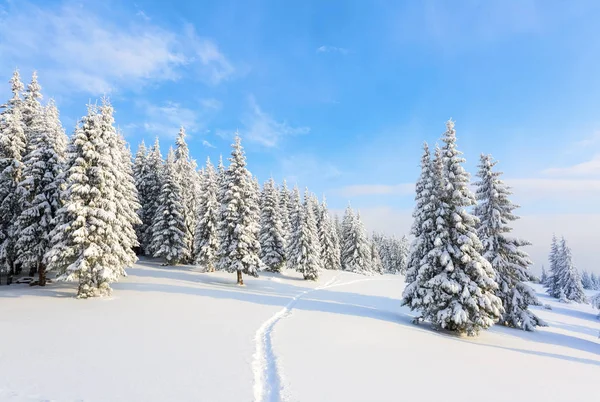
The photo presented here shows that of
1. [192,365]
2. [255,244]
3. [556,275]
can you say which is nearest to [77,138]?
[255,244]

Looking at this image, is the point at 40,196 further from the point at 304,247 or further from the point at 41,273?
the point at 304,247

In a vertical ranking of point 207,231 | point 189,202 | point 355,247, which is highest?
point 189,202

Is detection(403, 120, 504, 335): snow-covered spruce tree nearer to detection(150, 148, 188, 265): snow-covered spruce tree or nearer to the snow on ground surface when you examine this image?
the snow on ground surface

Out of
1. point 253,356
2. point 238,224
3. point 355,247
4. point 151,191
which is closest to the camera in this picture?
point 253,356

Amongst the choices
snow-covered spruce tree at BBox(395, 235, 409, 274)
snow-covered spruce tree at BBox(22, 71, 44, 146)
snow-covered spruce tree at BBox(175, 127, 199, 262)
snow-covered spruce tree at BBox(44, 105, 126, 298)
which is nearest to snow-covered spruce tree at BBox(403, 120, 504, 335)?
snow-covered spruce tree at BBox(44, 105, 126, 298)

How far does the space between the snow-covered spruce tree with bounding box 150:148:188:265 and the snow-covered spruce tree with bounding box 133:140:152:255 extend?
280 inches

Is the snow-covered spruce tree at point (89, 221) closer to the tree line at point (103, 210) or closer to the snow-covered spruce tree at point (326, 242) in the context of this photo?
the tree line at point (103, 210)

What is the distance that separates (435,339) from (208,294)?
16.7 m

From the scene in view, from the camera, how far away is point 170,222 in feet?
134

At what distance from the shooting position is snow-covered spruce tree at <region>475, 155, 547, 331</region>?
82.6 feet

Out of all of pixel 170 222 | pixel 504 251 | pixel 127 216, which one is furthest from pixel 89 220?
pixel 504 251

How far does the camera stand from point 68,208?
2194cm

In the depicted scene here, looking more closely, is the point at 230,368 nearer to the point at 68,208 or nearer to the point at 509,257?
the point at 68,208

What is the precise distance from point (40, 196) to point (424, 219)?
95.5 ft
